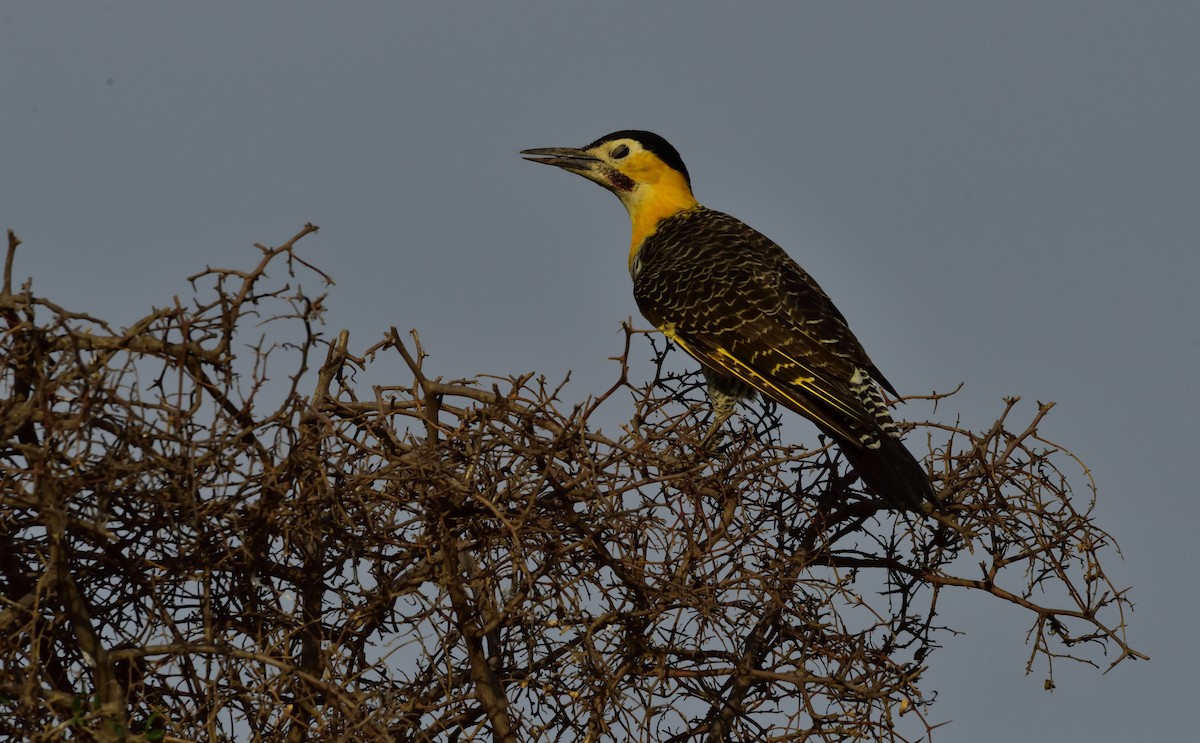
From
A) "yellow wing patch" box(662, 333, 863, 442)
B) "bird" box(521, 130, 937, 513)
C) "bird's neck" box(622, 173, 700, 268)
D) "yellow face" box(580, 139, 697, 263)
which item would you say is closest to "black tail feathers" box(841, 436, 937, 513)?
"bird" box(521, 130, 937, 513)

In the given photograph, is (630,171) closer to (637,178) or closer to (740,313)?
(637,178)

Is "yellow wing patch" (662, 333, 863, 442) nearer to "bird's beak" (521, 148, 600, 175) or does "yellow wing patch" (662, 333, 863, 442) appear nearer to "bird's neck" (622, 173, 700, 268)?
"bird's neck" (622, 173, 700, 268)

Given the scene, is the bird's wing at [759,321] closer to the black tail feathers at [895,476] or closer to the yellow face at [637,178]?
the black tail feathers at [895,476]

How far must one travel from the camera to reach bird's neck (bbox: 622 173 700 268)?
7.93 metres

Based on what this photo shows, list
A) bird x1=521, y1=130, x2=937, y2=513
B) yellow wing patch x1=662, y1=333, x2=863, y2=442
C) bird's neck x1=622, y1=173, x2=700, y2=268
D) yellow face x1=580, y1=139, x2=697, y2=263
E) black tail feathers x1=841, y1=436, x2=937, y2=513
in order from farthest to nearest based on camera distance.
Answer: yellow face x1=580, y1=139, x2=697, y2=263
bird's neck x1=622, y1=173, x2=700, y2=268
yellow wing patch x1=662, y1=333, x2=863, y2=442
bird x1=521, y1=130, x2=937, y2=513
black tail feathers x1=841, y1=436, x2=937, y2=513

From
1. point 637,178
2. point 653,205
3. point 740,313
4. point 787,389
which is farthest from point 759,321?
point 637,178

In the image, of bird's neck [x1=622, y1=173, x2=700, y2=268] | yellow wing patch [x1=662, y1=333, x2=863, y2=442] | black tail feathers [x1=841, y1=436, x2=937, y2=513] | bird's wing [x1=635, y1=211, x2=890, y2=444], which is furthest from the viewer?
bird's neck [x1=622, y1=173, x2=700, y2=268]

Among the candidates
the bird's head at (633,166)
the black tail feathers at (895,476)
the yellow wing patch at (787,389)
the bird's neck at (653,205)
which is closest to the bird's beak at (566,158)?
the bird's head at (633,166)

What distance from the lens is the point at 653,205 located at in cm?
801

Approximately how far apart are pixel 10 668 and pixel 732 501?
2.18 meters

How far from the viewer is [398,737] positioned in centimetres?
412

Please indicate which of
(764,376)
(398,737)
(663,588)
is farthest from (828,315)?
(398,737)

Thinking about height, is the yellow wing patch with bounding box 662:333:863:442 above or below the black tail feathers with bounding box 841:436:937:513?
above

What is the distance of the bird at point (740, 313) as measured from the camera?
539cm
